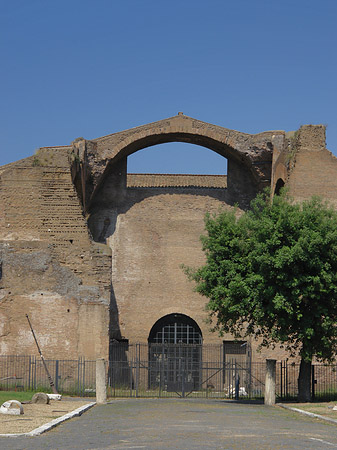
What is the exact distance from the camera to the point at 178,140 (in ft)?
89.0

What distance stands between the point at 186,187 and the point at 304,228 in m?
10.8

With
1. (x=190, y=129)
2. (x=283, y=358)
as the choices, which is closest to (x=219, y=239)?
(x=283, y=358)

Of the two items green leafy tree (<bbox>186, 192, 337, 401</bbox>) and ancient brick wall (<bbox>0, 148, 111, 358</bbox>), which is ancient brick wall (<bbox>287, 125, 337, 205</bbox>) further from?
ancient brick wall (<bbox>0, 148, 111, 358</bbox>)

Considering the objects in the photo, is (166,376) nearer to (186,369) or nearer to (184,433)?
(186,369)

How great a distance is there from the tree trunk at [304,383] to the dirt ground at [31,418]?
20.5 ft

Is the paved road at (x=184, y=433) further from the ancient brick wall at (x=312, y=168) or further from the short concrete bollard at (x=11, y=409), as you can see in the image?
the ancient brick wall at (x=312, y=168)

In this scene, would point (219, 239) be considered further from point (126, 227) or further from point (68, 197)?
point (126, 227)

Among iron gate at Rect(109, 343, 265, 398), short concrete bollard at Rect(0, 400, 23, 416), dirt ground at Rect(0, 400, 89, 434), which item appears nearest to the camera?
dirt ground at Rect(0, 400, 89, 434)

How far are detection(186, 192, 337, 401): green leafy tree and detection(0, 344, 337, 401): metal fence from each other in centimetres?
181

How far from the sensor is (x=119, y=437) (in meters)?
8.64

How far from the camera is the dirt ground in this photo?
9492 millimetres

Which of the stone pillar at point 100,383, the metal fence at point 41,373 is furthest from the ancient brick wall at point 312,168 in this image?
the stone pillar at point 100,383

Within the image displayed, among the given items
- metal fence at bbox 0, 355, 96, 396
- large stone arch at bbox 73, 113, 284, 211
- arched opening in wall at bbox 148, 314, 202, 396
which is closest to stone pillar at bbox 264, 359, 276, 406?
metal fence at bbox 0, 355, 96, 396

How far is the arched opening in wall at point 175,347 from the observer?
2469 centimetres
